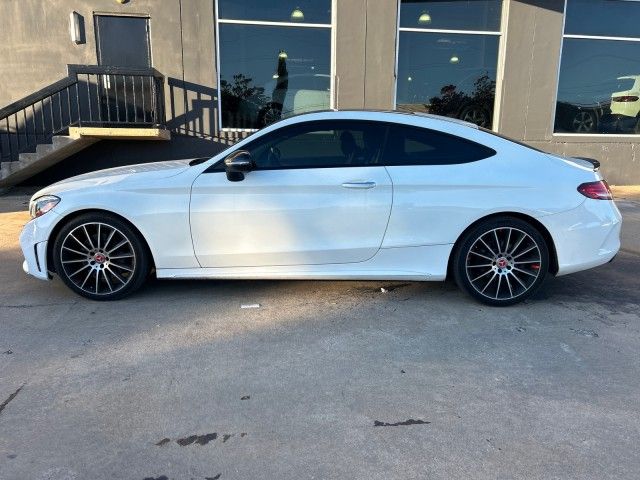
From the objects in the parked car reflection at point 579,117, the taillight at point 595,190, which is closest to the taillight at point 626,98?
the parked car reflection at point 579,117

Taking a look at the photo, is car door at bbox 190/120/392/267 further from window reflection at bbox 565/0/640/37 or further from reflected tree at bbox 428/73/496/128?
window reflection at bbox 565/0/640/37

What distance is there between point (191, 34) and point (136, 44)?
1.06 meters

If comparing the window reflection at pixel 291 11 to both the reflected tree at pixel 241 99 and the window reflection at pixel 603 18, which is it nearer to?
the reflected tree at pixel 241 99

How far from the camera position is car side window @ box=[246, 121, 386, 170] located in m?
4.23

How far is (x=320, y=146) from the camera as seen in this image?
4301 millimetres

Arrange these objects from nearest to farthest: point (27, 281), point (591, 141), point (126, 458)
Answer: point (126, 458)
point (27, 281)
point (591, 141)

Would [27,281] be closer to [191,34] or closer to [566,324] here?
[566,324]

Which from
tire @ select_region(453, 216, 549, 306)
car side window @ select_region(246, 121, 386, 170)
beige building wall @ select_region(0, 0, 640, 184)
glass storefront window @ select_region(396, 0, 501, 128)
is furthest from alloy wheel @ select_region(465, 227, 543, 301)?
glass storefront window @ select_region(396, 0, 501, 128)

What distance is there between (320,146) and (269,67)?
22.2 feet

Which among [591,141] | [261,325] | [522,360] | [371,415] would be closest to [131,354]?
[261,325]

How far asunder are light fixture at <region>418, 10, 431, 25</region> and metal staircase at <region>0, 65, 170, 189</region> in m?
5.35

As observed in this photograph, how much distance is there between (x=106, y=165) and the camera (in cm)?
1016

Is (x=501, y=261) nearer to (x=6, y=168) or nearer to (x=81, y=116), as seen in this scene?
(x=6, y=168)

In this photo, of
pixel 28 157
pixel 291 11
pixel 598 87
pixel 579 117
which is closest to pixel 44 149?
pixel 28 157
